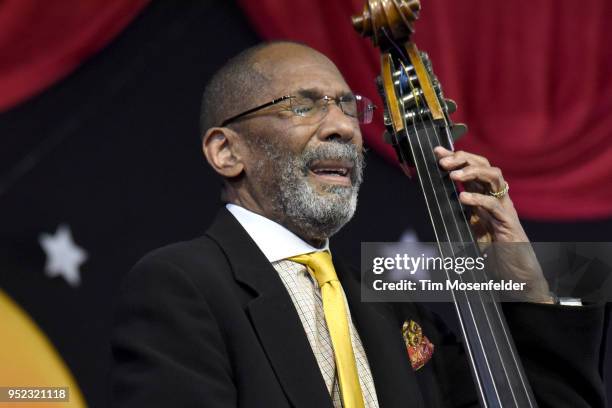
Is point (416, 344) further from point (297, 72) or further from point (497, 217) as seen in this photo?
point (297, 72)

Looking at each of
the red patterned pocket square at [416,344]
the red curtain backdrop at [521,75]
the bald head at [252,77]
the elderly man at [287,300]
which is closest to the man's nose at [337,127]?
the elderly man at [287,300]

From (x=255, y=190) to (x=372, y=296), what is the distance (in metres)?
0.26

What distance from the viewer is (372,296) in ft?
4.84

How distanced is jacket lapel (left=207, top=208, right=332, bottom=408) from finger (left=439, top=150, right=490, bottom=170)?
31cm

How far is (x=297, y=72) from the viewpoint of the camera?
1.50 m

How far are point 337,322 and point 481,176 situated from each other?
32 centimetres

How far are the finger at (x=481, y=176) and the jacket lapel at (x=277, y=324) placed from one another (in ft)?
1.04

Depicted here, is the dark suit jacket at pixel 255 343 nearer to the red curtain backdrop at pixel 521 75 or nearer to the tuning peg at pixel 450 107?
the tuning peg at pixel 450 107

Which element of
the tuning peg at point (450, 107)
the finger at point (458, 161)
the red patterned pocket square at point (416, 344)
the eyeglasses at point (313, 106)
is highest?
the eyeglasses at point (313, 106)

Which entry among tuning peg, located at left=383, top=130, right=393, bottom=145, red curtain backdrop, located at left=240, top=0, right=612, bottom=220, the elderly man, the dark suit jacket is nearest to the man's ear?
the elderly man

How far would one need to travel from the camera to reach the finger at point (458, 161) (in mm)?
1370

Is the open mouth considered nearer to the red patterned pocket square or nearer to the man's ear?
the man's ear

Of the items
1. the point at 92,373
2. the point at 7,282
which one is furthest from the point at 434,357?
the point at 7,282

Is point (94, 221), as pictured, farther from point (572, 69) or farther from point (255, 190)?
point (572, 69)
